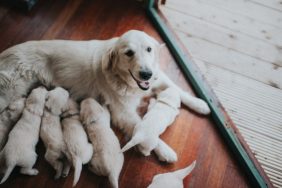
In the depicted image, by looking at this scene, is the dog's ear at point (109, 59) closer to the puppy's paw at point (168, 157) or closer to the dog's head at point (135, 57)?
the dog's head at point (135, 57)

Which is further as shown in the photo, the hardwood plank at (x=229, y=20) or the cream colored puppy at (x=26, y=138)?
the hardwood plank at (x=229, y=20)

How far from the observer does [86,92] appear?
2225mm

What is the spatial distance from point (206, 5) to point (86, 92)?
4.50ft

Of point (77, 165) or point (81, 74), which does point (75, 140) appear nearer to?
point (77, 165)

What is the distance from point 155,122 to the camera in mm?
2016

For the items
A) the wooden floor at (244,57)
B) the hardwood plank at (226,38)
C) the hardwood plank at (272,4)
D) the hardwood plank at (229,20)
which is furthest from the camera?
the hardwood plank at (272,4)

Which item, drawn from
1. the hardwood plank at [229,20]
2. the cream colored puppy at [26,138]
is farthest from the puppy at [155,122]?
the hardwood plank at [229,20]

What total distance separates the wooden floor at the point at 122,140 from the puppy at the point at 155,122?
146 mm

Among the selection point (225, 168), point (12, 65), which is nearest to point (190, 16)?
point (225, 168)

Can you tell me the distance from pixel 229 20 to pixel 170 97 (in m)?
1.08

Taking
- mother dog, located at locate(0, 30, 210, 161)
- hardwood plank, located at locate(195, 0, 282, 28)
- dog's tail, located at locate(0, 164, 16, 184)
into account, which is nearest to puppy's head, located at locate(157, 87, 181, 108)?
mother dog, located at locate(0, 30, 210, 161)

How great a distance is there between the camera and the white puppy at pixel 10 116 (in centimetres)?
200

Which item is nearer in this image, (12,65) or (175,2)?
(12,65)

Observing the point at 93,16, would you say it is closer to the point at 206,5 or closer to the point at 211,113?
the point at 206,5
